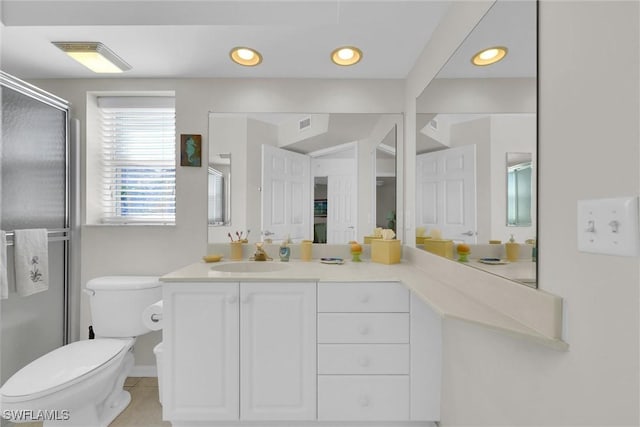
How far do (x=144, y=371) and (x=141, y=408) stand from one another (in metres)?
0.36

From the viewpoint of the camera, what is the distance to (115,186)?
232cm

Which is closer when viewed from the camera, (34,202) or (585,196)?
(585,196)

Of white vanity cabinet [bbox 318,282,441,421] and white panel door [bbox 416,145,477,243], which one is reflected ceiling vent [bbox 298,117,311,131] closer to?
white panel door [bbox 416,145,477,243]

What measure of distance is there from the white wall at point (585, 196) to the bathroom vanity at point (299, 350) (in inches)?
24.4

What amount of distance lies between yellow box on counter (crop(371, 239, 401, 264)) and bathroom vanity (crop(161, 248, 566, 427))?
1.35 feet

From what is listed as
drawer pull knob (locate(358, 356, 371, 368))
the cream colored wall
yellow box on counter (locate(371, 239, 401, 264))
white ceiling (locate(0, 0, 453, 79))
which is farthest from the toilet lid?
white ceiling (locate(0, 0, 453, 79))

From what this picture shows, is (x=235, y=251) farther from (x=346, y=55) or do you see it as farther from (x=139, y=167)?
(x=346, y=55)

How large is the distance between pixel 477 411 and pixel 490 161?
100 cm

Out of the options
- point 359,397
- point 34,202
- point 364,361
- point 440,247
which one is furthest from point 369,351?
point 34,202

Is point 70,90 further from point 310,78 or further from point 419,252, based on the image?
point 419,252

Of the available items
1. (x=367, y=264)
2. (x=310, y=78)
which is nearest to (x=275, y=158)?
(x=310, y=78)

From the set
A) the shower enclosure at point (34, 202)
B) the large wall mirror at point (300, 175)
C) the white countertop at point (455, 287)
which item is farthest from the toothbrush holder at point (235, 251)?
the shower enclosure at point (34, 202)

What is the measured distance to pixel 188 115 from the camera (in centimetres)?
219

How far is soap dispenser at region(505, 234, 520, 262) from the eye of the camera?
973 mm
